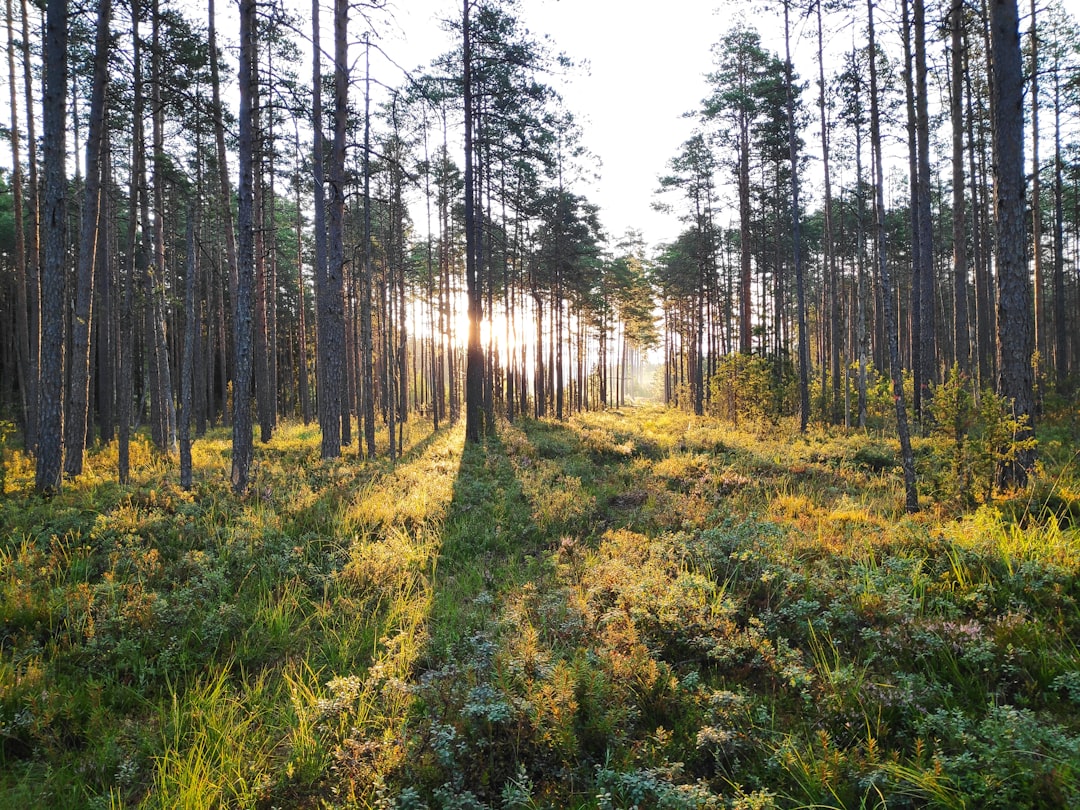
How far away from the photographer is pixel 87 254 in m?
9.70

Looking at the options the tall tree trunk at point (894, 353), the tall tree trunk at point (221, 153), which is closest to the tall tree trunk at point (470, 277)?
the tall tree trunk at point (221, 153)

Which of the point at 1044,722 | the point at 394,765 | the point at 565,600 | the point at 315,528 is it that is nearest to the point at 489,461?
the point at 315,528

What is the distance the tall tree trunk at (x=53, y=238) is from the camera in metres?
8.13

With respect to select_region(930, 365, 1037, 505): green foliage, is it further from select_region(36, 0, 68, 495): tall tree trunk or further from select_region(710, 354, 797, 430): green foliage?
select_region(36, 0, 68, 495): tall tree trunk

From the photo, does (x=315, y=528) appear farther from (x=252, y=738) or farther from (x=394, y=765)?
(x=394, y=765)

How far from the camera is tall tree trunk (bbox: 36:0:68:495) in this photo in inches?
320

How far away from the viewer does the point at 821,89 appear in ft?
54.5

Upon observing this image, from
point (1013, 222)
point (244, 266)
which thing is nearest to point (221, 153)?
point (244, 266)

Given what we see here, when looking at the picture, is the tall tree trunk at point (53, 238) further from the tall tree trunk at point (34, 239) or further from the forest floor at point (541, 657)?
the tall tree trunk at point (34, 239)

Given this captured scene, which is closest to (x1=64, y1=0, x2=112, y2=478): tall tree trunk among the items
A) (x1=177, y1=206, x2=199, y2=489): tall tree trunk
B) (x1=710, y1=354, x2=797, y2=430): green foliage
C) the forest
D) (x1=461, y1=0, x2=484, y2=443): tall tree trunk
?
the forest

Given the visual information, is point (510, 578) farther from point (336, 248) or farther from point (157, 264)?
point (157, 264)

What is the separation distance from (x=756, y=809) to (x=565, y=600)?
2696 mm

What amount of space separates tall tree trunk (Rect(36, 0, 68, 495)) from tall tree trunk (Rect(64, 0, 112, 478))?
30.1 inches

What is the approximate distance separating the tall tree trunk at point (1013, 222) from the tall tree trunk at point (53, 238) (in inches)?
534
